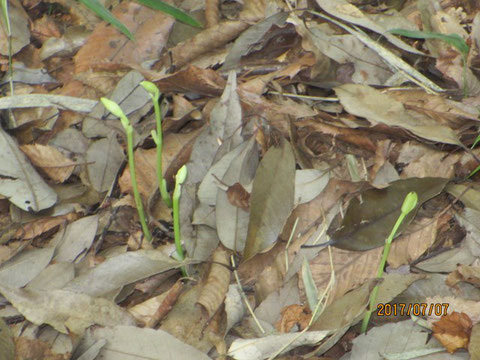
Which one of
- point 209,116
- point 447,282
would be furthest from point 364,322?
point 209,116

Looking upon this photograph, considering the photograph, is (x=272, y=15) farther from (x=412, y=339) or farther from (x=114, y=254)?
(x=412, y=339)

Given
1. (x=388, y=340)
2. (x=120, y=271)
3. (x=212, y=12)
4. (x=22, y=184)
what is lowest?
(x=388, y=340)

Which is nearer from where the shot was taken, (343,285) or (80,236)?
(343,285)

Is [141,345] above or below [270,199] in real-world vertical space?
below

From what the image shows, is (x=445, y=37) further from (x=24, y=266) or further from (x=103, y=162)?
(x=24, y=266)

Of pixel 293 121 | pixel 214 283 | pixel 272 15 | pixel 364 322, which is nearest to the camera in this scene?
pixel 364 322

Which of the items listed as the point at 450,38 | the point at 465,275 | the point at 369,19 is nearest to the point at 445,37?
the point at 450,38

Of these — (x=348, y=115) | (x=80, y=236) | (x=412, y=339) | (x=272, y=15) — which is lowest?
(x=412, y=339)
